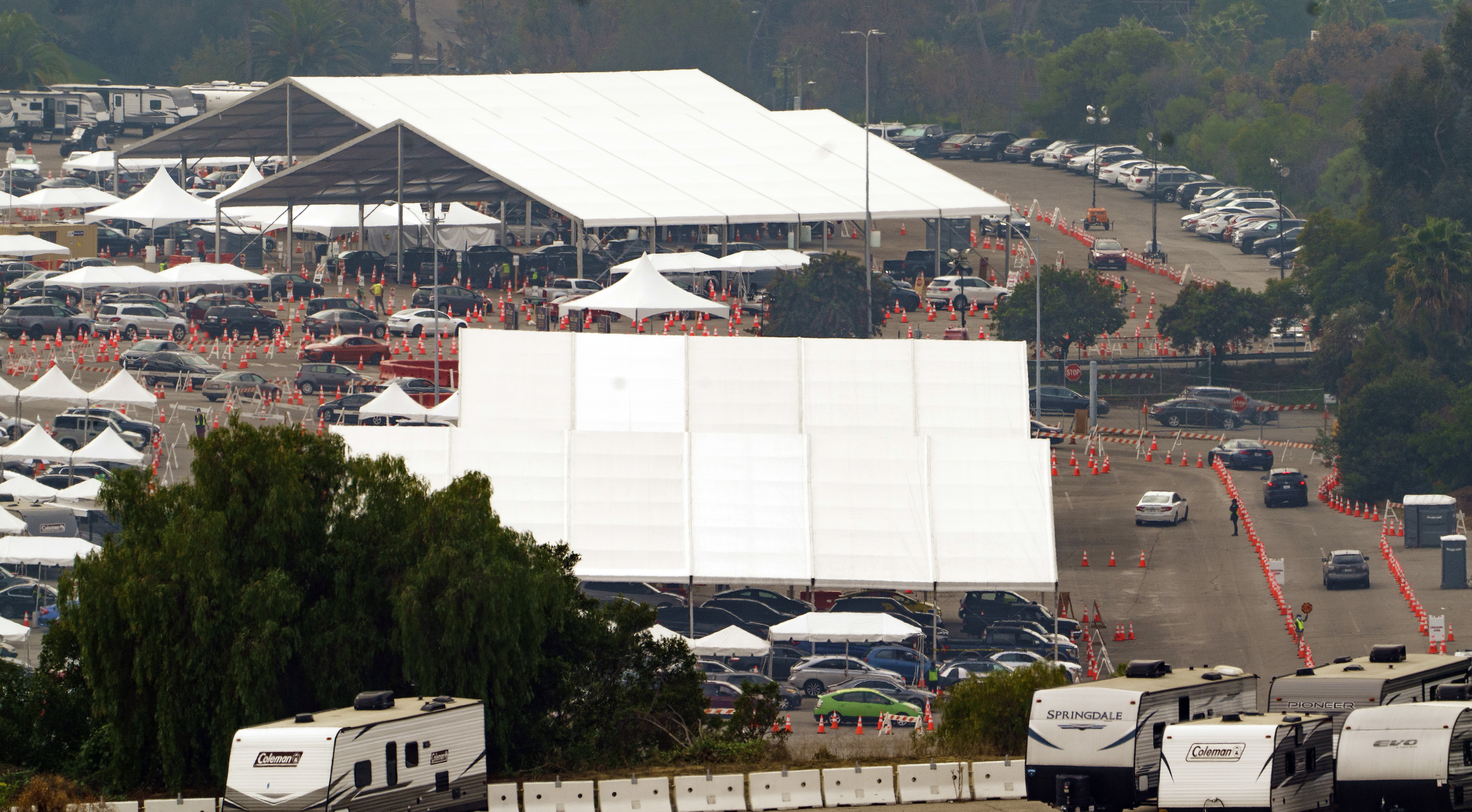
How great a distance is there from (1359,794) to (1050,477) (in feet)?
81.7

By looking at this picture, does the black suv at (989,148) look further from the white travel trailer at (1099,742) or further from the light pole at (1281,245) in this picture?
the white travel trailer at (1099,742)

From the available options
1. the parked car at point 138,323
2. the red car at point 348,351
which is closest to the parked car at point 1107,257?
the red car at point 348,351

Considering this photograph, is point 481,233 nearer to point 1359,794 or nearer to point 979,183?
point 979,183

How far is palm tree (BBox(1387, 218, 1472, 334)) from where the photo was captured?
8231cm

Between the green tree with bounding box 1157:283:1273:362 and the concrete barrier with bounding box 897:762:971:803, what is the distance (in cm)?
5351

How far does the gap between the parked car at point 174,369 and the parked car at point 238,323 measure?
256 inches

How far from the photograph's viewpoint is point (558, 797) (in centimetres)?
3034

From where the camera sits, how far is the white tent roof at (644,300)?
7462 cm

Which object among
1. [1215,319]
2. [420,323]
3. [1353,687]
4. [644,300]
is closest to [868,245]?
[644,300]

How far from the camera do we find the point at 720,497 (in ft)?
170

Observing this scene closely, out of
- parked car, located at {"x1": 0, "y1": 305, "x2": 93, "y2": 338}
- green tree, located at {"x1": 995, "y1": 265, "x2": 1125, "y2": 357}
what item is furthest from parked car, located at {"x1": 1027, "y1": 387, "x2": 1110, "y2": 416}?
parked car, located at {"x1": 0, "y1": 305, "x2": 93, "y2": 338}

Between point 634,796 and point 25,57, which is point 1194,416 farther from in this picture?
point 25,57

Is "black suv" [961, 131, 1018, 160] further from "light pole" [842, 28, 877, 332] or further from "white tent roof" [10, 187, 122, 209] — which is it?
"white tent roof" [10, 187, 122, 209]

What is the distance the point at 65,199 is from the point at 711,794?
264ft
